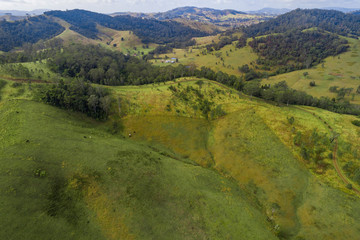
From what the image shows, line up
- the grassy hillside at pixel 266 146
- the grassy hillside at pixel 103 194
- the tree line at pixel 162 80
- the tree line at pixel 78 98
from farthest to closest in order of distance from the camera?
the tree line at pixel 162 80 < the tree line at pixel 78 98 < the grassy hillside at pixel 266 146 < the grassy hillside at pixel 103 194

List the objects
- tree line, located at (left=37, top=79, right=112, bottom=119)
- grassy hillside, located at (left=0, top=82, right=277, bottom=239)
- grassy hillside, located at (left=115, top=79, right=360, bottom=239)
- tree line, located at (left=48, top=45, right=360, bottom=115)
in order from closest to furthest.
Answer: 1. grassy hillside, located at (left=0, top=82, right=277, bottom=239)
2. grassy hillside, located at (left=115, top=79, right=360, bottom=239)
3. tree line, located at (left=37, top=79, right=112, bottom=119)
4. tree line, located at (left=48, top=45, right=360, bottom=115)

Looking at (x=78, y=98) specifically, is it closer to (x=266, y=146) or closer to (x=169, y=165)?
(x=169, y=165)

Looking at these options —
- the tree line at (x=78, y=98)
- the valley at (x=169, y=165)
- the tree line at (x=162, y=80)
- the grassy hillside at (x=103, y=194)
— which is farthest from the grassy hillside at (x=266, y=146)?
the tree line at (x=162, y=80)

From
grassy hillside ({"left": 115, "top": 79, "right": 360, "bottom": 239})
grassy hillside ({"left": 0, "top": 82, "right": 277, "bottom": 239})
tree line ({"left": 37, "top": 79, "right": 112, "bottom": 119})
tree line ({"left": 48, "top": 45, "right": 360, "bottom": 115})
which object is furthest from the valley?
tree line ({"left": 48, "top": 45, "right": 360, "bottom": 115})

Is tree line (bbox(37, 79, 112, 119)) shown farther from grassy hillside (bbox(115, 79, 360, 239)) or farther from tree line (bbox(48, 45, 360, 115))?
tree line (bbox(48, 45, 360, 115))

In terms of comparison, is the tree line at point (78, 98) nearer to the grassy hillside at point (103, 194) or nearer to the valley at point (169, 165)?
the valley at point (169, 165)

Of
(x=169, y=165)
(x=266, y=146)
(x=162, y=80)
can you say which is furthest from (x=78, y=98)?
(x=266, y=146)
